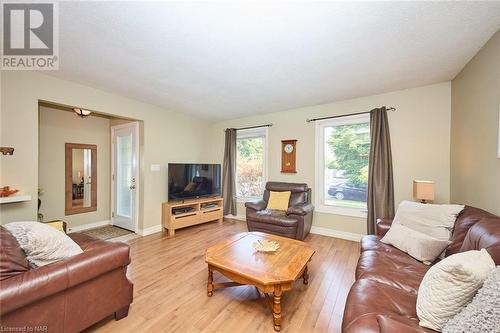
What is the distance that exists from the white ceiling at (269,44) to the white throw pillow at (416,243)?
1.79 m

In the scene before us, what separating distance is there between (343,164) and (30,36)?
4285mm

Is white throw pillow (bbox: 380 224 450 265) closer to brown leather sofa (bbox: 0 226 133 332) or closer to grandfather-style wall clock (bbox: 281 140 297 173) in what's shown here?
grandfather-style wall clock (bbox: 281 140 297 173)

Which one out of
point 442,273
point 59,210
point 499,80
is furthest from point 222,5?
point 59,210

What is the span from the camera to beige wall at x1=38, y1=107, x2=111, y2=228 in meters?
3.59

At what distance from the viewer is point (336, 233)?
12.1 feet

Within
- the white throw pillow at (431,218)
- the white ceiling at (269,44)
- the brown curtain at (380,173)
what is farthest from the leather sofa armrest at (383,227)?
the white ceiling at (269,44)

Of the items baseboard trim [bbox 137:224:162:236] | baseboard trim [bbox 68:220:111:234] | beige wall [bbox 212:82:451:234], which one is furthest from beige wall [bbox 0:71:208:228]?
beige wall [bbox 212:82:451:234]

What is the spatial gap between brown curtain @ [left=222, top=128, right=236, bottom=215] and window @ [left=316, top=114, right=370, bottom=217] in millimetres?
1901

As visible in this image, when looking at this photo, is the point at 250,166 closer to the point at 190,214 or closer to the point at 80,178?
the point at 190,214

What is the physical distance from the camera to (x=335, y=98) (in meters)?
3.49

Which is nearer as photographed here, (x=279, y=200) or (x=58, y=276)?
(x=58, y=276)

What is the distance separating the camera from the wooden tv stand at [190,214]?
376 centimetres

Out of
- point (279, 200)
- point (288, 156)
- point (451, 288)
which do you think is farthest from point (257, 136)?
point (451, 288)

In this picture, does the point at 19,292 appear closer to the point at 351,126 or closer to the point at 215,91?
the point at 215,91
